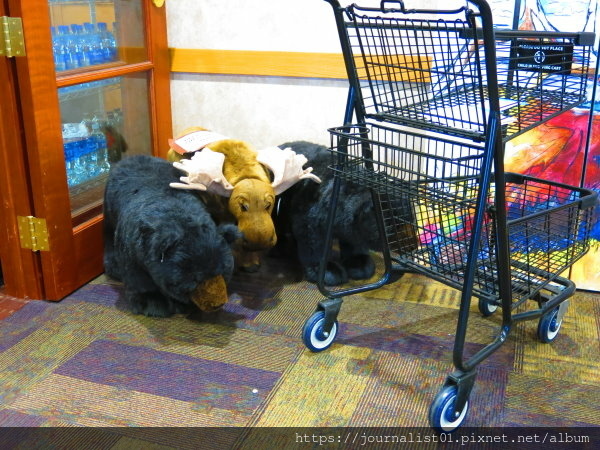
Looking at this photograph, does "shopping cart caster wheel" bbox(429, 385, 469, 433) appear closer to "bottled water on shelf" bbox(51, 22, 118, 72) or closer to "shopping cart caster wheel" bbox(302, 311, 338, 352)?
"shopping cart caster wheel" bbox(302, 311, 338, 352)

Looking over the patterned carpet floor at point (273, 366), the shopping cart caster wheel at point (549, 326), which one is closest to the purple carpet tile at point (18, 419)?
the patterned carpet floor at point (273, 366)

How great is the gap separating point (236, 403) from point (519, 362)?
988 millimetres

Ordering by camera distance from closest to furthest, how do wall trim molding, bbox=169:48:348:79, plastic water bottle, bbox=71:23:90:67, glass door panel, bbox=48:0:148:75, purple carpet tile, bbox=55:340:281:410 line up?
purple carpet tile, bbox=55:340:281:410 < glass door panel, bbox=48:0:148:75 < plastic water bottle, bbox=71:23:90:67 < wall trim molding, bbox=169:48:348:79

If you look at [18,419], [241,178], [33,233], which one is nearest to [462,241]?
[241,178]

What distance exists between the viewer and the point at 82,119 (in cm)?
270

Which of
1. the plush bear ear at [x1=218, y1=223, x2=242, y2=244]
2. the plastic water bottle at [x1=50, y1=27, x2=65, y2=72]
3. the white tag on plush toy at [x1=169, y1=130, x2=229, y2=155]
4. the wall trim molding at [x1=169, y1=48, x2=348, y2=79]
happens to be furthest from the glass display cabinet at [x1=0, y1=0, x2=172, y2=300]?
the plush bear ear at [x1=218, y1=223, x2=242, y2=244]

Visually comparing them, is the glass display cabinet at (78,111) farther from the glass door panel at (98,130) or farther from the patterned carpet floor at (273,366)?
the patterned carpet floor at (273,366)

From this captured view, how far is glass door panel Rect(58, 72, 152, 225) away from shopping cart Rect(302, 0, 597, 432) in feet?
4.06

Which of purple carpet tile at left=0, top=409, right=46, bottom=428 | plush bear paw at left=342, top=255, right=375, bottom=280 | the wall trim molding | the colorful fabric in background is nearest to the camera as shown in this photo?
purple carpet tile at left=0, top=409, right=46, bottom=428

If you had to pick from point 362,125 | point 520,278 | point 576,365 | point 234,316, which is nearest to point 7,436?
point 234,316

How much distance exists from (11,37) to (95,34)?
0.60 meters

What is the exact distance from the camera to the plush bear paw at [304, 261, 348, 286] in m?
2.66

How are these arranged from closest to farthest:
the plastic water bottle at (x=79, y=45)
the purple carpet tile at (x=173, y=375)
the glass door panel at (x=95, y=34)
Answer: the purple carpet tile at (x=173, y=375), the glass door panel at (x=95, y=34), the plastic water bottle at (x=79, y=45)

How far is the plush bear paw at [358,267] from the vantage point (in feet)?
8.95
